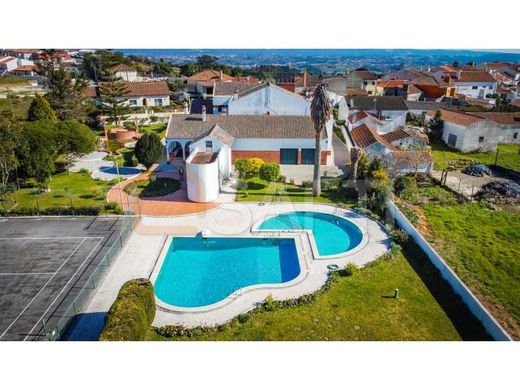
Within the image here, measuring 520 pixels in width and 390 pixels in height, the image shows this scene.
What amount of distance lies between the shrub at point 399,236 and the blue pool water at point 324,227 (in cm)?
188

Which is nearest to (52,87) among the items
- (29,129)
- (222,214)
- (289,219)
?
(29,129)

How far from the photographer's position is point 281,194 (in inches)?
1223

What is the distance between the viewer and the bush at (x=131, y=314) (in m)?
15.0

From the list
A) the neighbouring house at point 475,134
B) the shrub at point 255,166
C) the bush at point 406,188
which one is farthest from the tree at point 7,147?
the neighbouring house at point 475,134

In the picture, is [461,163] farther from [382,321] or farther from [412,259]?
[382,321]

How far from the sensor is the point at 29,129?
32594 mm

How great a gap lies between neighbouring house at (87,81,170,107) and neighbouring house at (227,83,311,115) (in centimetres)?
2127

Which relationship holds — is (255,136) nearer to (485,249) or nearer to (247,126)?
(247,126)

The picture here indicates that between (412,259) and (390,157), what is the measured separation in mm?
13111

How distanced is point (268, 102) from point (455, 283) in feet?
99.2

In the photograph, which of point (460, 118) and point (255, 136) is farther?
point (460, 118)

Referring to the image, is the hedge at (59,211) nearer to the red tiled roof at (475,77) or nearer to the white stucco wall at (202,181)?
the white stucco wall at (202,181)

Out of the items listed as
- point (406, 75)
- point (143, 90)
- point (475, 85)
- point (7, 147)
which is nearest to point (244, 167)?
point (7, 147)

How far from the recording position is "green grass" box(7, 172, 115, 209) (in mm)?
29239
